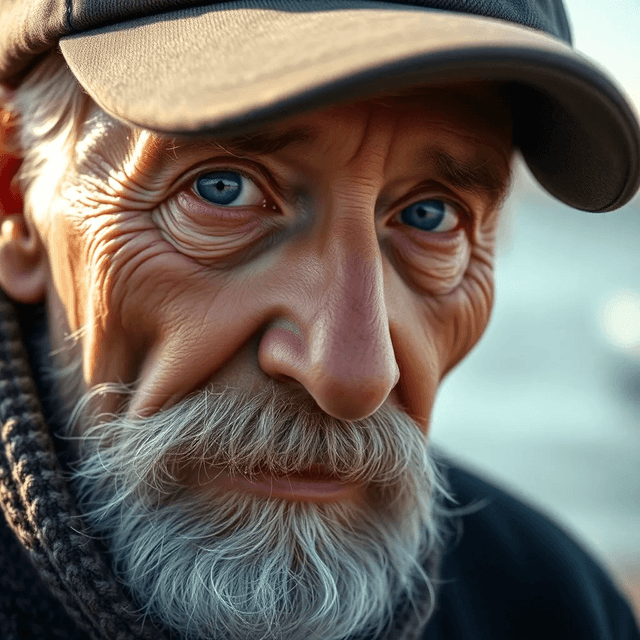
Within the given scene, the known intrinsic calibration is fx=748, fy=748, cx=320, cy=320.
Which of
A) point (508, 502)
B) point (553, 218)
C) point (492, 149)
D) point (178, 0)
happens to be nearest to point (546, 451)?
point (508, 502)

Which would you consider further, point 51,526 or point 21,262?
point 21,262

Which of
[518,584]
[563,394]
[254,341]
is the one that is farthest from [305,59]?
[563,394]

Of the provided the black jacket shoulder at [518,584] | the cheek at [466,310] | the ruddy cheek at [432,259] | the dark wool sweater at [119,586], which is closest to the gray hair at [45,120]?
the dark wool sweater at [119,586]

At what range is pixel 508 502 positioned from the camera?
2248 millimetres

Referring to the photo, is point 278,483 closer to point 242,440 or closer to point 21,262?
point 242,440

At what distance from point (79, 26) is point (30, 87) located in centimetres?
32

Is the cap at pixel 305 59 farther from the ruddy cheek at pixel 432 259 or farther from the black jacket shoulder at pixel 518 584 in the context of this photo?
the black jacket shoulder at pixel 518 584

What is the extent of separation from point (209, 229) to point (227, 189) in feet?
0.26

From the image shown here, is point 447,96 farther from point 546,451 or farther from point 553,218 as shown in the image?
point 553,218

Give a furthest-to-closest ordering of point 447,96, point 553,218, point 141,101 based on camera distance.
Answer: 1. point 553,218
2. point 447,96
3. point 141,101

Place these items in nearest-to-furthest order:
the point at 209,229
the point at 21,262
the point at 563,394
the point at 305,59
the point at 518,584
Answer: the point at 305,59 → the point at 209,229 → the point at 21,262 → the point at 518,584 → the point at 563,394

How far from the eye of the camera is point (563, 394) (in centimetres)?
728

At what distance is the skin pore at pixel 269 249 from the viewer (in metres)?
1.23

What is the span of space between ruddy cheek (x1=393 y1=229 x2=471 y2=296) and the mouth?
1.41 feet
